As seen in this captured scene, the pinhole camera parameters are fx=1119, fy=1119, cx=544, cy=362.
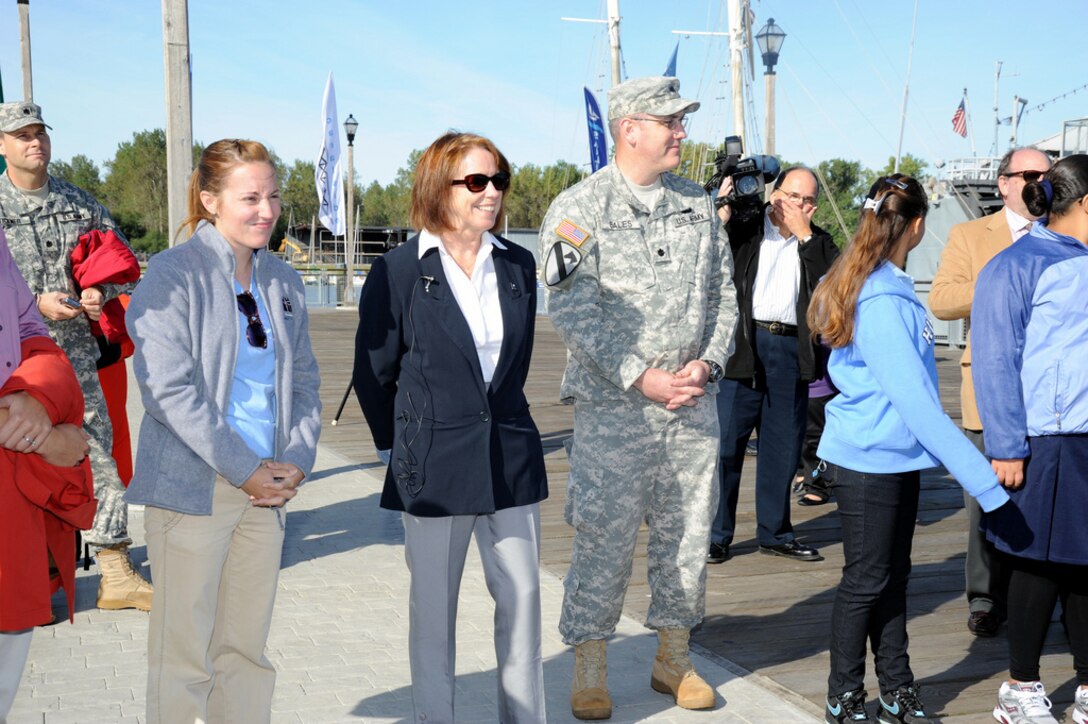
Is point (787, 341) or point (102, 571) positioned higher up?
point (787, 341)

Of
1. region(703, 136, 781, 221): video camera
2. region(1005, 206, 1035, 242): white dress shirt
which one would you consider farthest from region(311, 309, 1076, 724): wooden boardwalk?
region(703, 136, 781, 221): video camera

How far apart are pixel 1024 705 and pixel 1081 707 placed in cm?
25

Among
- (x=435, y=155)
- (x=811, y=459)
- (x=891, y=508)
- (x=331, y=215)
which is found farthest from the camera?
(x=331, y=215)

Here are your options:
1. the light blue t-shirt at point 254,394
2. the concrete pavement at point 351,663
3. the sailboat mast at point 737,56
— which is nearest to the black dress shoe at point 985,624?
the concrete pavement at point 351,663

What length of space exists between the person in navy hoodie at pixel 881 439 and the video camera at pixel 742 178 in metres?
1.85

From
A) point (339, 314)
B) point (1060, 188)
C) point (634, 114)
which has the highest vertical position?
point (634, 114)

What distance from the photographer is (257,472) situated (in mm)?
3135

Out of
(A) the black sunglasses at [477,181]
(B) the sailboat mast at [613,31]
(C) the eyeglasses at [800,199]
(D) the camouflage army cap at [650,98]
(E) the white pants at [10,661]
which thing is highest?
(B) the sailboat mast at [613,31]

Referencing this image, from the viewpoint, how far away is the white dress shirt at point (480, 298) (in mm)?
3531

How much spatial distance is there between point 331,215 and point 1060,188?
60.5ft

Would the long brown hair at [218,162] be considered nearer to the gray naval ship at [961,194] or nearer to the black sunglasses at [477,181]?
the black sunglasses at [477,181]

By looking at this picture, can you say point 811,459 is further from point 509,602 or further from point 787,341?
point 509,602

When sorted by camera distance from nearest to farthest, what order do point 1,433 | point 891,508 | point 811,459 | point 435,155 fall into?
1. point 1,433
2. point 435,155
3. point 891,508
4. point 811,459

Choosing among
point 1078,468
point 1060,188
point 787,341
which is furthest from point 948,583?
point 1060,188
